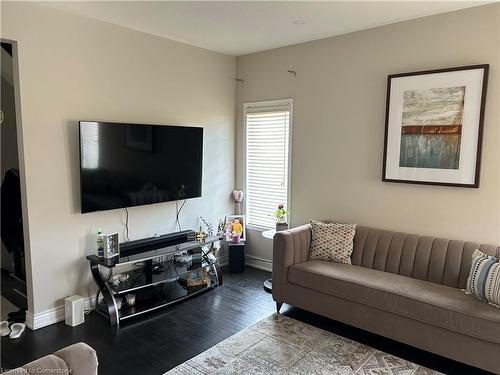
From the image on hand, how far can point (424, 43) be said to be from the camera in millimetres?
3295

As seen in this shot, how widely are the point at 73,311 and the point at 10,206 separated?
1.29 m

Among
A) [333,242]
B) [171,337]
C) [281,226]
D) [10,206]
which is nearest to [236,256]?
[281,226]

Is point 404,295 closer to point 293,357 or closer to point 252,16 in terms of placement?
point 293,357

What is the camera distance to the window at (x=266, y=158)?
4.43 m

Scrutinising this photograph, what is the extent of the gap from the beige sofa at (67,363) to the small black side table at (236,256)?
10.2 feet

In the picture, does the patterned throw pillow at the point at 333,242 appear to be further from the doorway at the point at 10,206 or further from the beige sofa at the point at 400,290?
the doorway at the point at 10,206

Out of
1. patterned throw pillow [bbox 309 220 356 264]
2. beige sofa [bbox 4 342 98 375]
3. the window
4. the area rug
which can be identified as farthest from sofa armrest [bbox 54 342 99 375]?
the window

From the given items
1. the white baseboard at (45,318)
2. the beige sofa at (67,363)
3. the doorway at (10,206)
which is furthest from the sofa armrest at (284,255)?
the doorway at (10,206)

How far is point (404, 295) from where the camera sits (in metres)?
2.72

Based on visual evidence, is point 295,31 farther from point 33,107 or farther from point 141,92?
point 33,107

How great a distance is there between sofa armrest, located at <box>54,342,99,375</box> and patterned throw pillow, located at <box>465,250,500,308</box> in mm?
2541

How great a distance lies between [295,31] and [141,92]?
173 centimetres

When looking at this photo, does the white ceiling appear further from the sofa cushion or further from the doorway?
the sofa cushion

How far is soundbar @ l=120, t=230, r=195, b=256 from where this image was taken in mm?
3561
